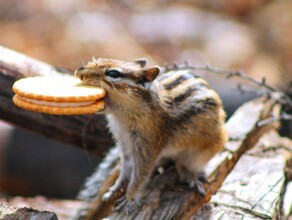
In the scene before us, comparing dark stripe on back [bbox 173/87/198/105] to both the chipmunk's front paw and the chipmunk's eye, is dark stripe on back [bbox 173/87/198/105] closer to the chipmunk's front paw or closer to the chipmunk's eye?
the chipmunk's eye

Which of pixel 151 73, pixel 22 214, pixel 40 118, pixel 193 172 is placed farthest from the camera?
pixel 40 118

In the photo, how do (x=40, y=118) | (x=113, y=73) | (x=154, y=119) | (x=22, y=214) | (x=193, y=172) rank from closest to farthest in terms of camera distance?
1. (x=22, y=214)
2. (x=113, y=73)
3. (x=154, y=119)
4. (x=193, y=172)
5. (x=40, y=118)

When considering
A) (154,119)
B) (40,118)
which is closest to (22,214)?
(154,119)

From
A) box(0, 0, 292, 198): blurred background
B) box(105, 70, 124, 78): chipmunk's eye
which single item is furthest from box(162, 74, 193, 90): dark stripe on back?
box(0, 0, 292, 198): blurred background

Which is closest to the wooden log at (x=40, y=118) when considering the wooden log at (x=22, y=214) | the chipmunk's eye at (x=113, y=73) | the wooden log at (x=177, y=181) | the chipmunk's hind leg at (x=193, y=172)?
the wooden log at (x=177, y=181)

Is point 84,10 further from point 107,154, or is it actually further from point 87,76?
point 87,76

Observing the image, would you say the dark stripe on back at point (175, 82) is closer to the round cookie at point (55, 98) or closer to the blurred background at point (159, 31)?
the round cookie at point (55, 98)

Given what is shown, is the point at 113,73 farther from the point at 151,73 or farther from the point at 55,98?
the point at 55,98
